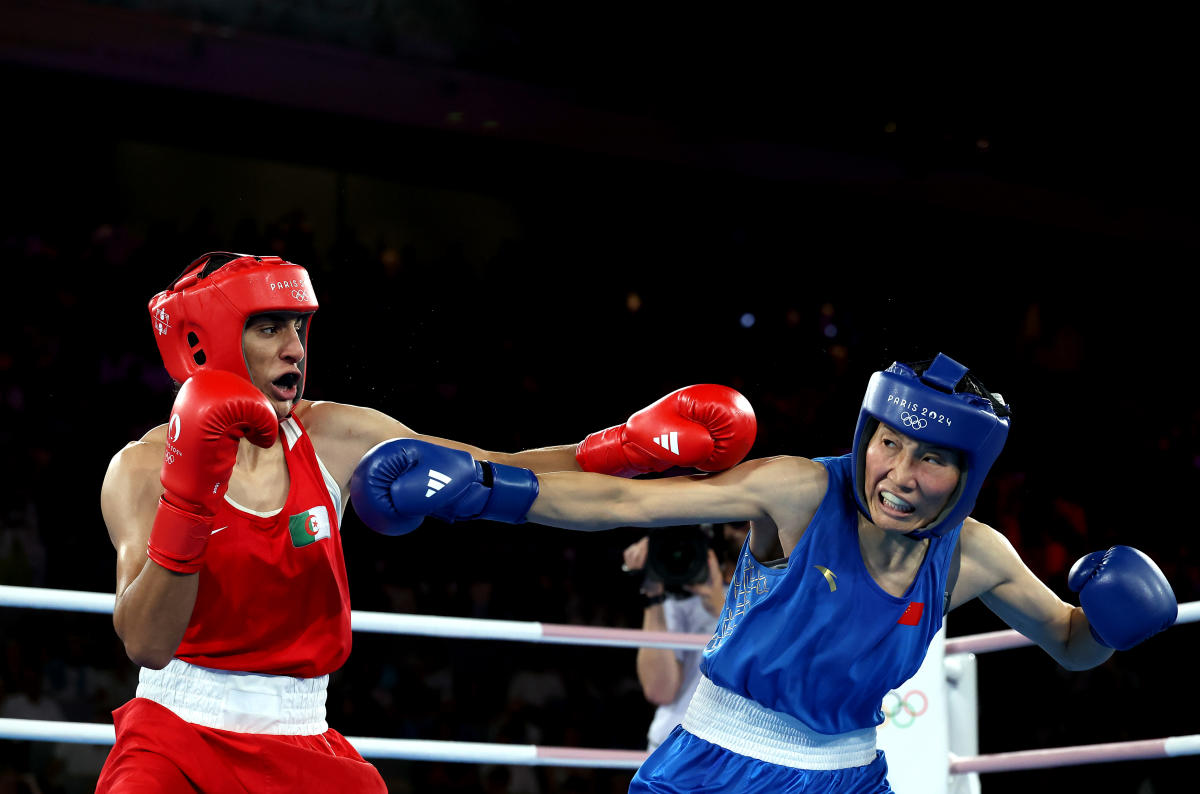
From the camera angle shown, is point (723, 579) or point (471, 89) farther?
point (471, 89)

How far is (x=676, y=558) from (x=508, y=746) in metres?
0.80

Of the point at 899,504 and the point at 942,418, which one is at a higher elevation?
the point at 942,418

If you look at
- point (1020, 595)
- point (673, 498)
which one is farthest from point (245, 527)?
point (1020, 595)

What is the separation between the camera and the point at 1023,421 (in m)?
8.23

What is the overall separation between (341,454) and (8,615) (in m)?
3.66

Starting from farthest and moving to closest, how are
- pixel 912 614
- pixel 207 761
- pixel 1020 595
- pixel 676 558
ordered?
pixel 676 558 < pixel 1020 595 < pixel 912 614 < pixel 207 761

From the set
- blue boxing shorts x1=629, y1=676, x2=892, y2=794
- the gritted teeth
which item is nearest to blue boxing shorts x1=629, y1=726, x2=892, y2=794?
blue boxing shorts x1=629, y1=676, x2=892, y2=794

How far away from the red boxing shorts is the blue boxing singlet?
0.71 metres

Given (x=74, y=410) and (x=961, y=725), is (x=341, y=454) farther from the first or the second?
(x=74, y=410)

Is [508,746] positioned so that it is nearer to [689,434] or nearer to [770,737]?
[770,737]

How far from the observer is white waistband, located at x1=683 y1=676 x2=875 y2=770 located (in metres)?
2.21

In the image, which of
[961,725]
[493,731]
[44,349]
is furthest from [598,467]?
[44,349]

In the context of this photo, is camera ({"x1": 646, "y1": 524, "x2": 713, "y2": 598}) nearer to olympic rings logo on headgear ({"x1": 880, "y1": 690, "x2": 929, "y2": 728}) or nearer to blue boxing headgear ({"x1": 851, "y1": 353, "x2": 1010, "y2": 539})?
olympic rings logo on headgear ({"x1": 880, "y1": 690, "x2": 929, "y2": 728})

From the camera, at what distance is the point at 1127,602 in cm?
231
